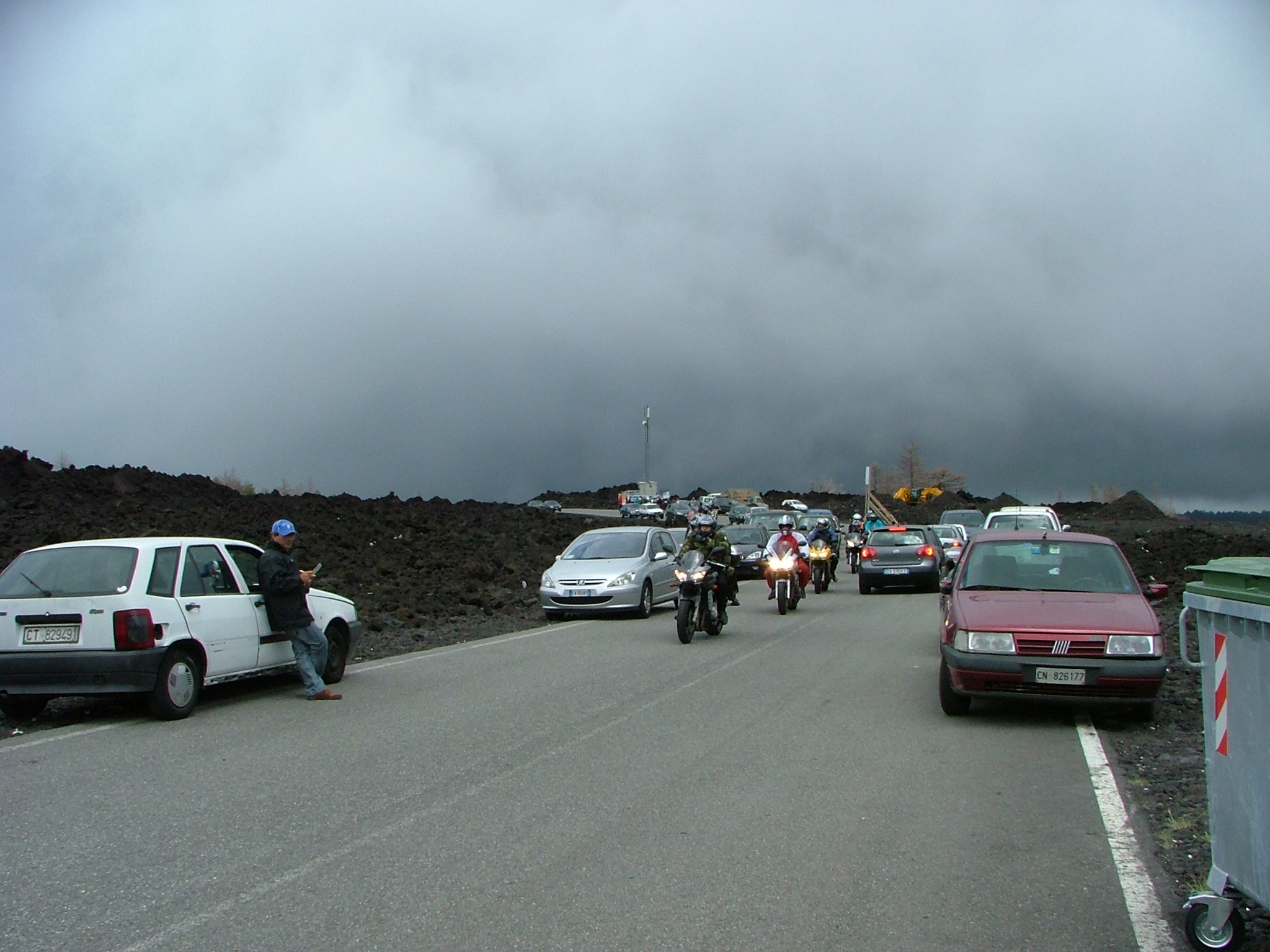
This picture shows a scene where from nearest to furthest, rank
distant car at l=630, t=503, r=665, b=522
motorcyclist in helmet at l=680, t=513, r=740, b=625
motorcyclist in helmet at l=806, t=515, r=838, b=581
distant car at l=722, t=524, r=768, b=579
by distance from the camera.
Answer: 1. motorcyclist in helmet at l=680, t=513, r=740, b=625
2. motorcyclist in helmet at l=806, t=515, r=838, b=581
3. distant car at l=722, t=524, r=768, b=579
4. distant car at l=630, t=503, r=665, b=522

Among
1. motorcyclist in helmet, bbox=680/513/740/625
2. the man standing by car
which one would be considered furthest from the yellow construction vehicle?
the man standing by car

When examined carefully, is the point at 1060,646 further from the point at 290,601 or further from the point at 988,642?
the point at 290,601

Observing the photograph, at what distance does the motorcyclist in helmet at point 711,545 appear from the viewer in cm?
1688

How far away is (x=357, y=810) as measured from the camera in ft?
22.1

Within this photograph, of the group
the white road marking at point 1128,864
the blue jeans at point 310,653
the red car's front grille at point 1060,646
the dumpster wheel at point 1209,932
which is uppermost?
the red car's front grille at point 1060,646

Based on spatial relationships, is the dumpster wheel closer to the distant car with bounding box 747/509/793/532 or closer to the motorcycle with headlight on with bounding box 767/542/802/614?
the motorcycle with headlight on with bounding box 767/542/802/614

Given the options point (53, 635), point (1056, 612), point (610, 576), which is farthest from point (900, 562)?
point (53, 635)

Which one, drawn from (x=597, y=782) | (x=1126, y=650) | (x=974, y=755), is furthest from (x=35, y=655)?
(x=1126, y=650)

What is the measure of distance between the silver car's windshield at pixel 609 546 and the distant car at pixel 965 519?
20398mm

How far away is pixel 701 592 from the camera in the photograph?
53.4ft

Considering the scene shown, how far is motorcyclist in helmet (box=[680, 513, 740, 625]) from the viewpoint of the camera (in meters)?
16.9

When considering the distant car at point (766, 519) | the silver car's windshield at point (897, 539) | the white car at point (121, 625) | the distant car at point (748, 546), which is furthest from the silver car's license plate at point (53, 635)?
the distant car at point (766, 519)

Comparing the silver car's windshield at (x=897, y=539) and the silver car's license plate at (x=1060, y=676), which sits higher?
the silver car's windshield at (x=897, y=539)

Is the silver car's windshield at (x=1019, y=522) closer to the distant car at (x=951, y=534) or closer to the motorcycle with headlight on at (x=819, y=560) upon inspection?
the motorcycle with headlight on at (x=819, y=560)
